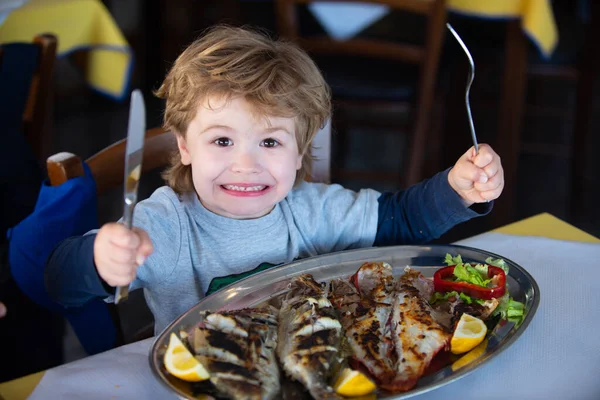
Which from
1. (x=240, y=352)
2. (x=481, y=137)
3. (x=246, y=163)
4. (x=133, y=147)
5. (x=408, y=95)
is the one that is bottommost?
(x=481, y=137)

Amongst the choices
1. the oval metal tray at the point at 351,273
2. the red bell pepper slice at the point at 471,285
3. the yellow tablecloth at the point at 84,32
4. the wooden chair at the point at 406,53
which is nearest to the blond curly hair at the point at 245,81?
the oval metal tray at the point at 351,273

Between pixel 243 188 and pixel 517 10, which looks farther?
pixel 517 10

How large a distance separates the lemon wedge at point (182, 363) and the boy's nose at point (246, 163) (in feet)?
1.14

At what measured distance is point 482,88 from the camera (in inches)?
161

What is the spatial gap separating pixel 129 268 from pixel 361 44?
1.65 meters

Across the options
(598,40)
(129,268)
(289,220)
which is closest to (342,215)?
(289,220)

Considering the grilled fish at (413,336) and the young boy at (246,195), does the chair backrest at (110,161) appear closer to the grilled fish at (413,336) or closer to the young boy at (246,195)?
the young boy at (246,195)

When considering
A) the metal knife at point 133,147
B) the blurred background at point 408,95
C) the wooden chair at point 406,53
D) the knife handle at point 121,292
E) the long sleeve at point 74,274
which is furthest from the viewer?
the blurred background at point 408,95

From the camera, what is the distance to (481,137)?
12.0 feet

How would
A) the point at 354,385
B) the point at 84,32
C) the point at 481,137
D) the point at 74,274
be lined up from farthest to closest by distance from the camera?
1. the point at 481,137
2. the point at 84,32
3. the point at 74,274
4. the point at 354,385

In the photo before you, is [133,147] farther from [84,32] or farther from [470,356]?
[84,32]

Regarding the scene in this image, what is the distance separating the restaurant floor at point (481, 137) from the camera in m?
2.99

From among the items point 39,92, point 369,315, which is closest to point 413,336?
point 369,315

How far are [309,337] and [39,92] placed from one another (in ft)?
3.98
